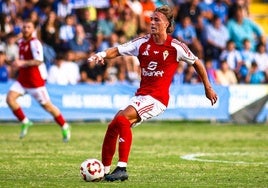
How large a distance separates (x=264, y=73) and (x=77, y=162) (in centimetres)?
1572

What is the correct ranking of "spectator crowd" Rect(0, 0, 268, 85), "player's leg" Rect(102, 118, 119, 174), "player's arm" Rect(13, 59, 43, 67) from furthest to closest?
"spectator crowd" Rect(0, 0, 268, 85), "player's arm" Rect(13, 59, 43, 67), "player's leg" Rect(102, 118, 119, 174)

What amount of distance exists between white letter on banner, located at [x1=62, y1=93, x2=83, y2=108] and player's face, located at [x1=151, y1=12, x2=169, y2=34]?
1332 cm

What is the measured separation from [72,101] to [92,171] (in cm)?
1382

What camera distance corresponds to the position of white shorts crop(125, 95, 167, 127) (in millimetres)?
11953

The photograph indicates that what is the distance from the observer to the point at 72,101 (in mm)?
25297

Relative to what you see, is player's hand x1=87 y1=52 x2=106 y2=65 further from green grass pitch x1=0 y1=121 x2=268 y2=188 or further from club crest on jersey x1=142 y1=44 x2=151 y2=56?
green grass pitch x1=0 y1=121 x2=268 y2=188

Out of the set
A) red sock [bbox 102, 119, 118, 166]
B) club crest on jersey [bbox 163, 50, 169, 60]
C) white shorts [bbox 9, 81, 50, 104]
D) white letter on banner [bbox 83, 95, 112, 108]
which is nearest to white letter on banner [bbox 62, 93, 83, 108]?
white letter on banner [bbox 83, 95, 112, 108]

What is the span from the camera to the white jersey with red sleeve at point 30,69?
19.4m

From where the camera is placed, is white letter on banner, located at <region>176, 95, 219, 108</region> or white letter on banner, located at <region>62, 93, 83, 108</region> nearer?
white letter on banner, located at <region>62, 93, 83, 108</region>

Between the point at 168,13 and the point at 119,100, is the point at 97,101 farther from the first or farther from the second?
the point at 168,13

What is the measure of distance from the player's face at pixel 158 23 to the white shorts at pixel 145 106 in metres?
0.94


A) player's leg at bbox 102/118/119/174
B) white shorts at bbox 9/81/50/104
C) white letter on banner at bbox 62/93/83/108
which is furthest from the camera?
white letter on banner at bbox 62/93/83/108

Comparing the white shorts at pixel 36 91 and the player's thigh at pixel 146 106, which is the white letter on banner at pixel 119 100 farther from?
the player's thigh at pixel 146 106

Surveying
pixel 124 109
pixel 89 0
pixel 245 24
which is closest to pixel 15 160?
pixel 124 109
